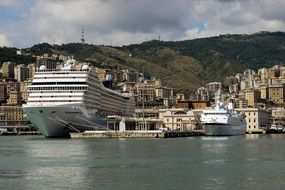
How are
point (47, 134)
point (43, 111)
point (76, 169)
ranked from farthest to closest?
1. point (47, 134)
2. point (43, 111)
3. point (76, 169)

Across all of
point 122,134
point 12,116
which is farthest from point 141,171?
point 12,116

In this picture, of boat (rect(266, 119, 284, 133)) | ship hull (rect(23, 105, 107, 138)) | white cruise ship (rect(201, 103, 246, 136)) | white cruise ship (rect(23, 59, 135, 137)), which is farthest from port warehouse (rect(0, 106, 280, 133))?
ship hull (rect(23, 105, 107, 138))

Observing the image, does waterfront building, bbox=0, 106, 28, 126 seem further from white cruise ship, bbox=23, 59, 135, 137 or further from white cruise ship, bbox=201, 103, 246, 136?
white cruise ship, bbox=23, 59, 135, 137

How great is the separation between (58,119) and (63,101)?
8.51 feet

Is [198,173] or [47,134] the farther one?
[47,134]

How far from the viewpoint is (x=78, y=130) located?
310 feet

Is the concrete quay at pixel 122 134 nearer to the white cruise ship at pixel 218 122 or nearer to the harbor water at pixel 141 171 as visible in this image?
the white cruise ship at pixel 218 122

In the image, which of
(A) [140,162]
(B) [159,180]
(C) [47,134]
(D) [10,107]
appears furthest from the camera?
(D) [10,107]

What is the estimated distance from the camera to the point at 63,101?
86.7 m

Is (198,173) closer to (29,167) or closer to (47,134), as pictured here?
(29,167)

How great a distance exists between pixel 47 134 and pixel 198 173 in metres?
52.4

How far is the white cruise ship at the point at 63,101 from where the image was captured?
85.8 meters

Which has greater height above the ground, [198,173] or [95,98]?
[95,98]

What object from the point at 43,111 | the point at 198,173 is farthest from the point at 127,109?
the point at 198,173
